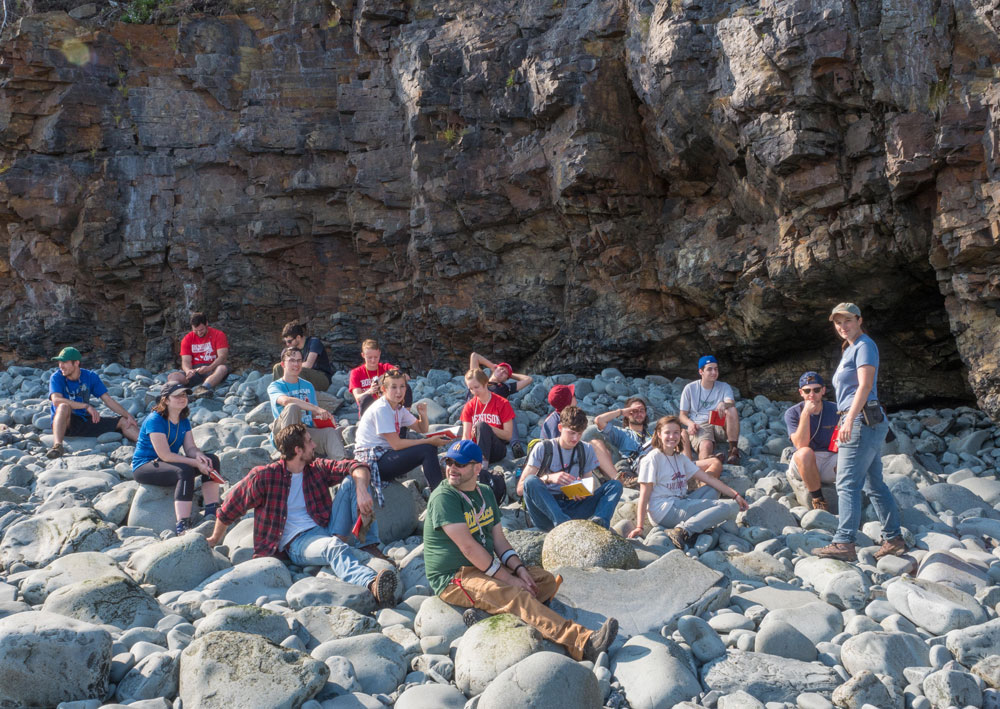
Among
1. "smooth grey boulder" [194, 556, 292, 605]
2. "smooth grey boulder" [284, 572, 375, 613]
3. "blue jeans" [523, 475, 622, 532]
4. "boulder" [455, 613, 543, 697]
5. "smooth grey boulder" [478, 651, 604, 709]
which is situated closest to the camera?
"smooth grey boulder" [478, 651, 604, 709]

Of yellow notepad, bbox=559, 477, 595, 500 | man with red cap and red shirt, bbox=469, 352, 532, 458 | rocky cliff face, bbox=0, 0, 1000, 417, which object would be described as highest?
rocky cliff face, bbox=0, 0, 1000, 417

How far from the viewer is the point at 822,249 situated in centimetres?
976

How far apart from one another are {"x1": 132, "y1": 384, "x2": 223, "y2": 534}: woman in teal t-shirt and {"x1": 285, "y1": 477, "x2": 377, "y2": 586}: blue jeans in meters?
1.44

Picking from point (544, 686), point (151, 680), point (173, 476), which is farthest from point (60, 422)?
point (544, 686)

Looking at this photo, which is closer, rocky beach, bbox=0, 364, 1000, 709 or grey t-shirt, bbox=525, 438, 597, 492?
rocky beach, bbox=0, 364, 1000, 709

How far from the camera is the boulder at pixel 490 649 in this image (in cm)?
415

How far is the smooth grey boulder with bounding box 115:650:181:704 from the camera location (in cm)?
405

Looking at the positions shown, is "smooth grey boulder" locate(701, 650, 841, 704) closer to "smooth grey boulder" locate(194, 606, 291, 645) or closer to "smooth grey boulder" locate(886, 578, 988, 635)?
"smooth grey boulder" locate(886, 578, 988, 635)

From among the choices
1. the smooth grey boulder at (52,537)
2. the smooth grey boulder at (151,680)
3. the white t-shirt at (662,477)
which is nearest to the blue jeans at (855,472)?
the white t-shirt at (662,477)

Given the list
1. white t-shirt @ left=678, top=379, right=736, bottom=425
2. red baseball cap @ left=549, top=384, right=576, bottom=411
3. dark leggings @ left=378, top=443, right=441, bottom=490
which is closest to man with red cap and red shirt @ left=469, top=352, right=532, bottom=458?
red baseball cap @ left=549, top=384, right=576, bottom=411

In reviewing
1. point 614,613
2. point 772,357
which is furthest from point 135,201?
point 614,613

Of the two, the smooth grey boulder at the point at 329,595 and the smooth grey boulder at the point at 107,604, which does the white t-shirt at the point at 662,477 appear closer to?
the smooth grey boulder at the point at 329,595

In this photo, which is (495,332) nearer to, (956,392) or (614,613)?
(956,392)

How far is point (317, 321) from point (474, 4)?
6004 mm
